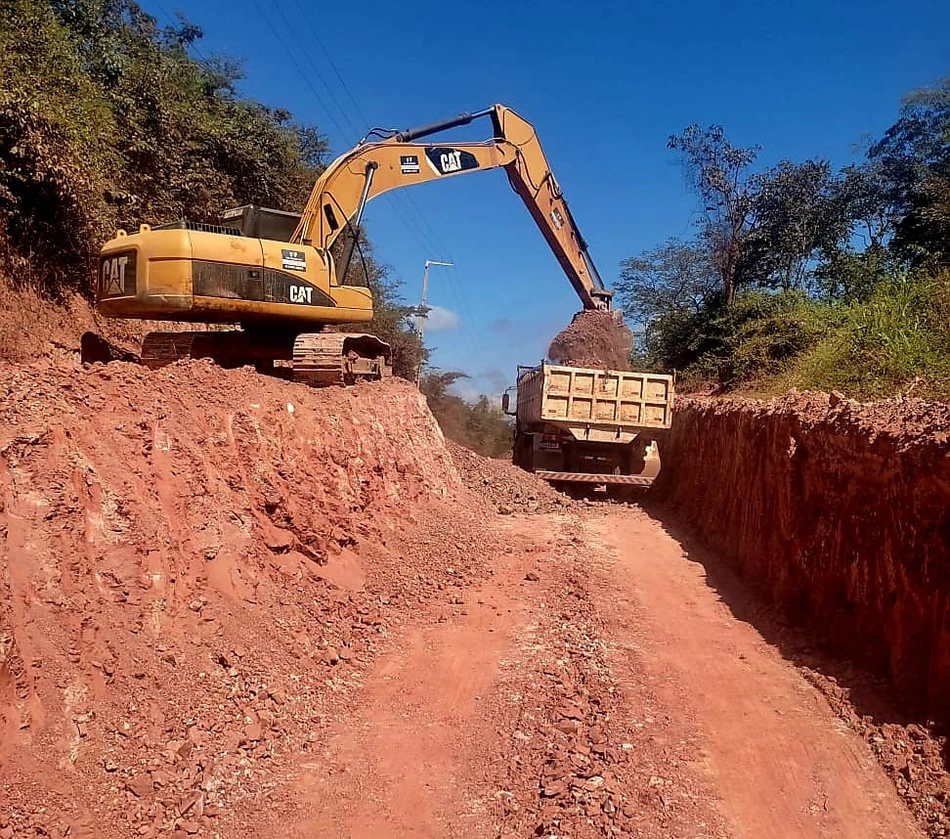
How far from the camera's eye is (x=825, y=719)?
16.5 ft

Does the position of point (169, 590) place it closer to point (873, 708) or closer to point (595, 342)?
point (873, 708)

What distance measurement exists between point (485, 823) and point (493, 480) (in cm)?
867

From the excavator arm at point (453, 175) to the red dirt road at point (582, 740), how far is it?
5.43 meters

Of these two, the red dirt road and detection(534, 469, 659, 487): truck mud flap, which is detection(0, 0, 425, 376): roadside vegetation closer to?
→ detection(534, 469, 659, 487): truck mud flap

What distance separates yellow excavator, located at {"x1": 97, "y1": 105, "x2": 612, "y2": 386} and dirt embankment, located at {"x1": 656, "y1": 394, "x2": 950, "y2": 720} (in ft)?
17.2

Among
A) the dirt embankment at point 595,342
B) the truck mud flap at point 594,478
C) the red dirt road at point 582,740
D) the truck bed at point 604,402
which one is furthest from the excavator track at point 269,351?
the dirt embankment at point 595,342

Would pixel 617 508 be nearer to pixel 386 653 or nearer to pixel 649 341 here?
pixel 386 653

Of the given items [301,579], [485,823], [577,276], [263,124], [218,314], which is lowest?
[485,823]

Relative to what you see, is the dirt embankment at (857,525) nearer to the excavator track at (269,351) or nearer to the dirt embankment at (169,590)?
the dirt embankment at (169,590)

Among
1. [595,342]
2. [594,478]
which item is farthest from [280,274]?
[595,342]

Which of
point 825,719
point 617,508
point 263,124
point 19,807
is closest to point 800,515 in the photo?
point 825,719

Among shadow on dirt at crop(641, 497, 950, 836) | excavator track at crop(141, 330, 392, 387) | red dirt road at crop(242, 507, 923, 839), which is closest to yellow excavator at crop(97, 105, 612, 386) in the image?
excavator track at crop(141, 330, 392, 387)

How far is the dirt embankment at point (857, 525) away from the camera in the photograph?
16.1ft

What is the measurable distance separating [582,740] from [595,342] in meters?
11.4
